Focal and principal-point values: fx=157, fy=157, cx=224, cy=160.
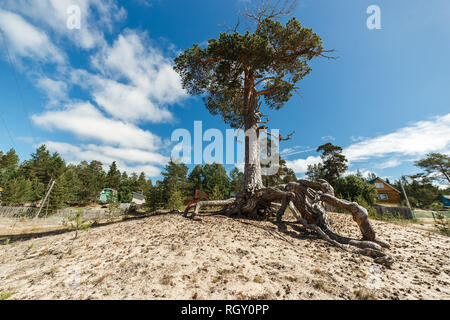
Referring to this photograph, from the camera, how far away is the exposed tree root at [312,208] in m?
4.02

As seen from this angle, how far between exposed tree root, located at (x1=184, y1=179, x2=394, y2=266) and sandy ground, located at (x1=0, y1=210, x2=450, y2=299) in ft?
1.20

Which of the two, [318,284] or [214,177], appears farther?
[214,177]

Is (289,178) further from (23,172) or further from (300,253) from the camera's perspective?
(23,172)

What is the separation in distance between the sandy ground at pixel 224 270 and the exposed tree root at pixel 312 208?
0.37m

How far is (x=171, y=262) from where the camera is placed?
3.04 meters

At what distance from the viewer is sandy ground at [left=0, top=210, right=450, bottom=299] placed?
234 centimetres

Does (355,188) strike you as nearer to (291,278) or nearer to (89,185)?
(291,278)

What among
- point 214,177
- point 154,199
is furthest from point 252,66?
point 214,177

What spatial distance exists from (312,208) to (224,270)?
3992 mm

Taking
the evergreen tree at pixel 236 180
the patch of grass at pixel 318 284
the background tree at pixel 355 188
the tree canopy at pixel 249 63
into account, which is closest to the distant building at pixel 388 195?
the background tree at pixel 355 188

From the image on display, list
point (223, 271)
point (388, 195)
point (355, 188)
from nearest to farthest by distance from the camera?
1. point (223, 271)
2. point (355, 188)
3. point (388, 195)

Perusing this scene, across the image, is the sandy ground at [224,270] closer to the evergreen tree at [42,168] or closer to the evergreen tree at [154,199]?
the evergreen tree at [154,199]

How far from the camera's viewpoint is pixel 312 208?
538cm
